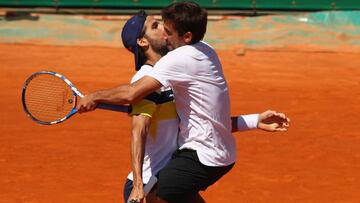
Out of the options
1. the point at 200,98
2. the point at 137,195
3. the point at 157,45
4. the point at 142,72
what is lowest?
the point at 137,195

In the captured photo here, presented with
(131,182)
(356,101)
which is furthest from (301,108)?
(131,182)

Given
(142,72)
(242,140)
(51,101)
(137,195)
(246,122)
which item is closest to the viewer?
(137,195)

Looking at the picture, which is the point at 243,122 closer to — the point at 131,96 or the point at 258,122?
the point at 258,122

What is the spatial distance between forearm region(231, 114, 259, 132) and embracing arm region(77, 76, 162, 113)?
793 mm

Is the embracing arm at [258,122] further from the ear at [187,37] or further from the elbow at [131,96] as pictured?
the elbow at [131,96]

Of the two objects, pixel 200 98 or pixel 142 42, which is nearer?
pixel 200 98

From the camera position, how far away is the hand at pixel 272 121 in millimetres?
5578

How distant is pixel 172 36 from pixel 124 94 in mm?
441

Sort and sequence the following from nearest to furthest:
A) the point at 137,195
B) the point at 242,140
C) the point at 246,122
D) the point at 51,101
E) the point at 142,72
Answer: the point at 137,195
the point at 142,72
the point at 246,122
the point at 51,101
the point at 242,140

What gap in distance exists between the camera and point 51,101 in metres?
6.33

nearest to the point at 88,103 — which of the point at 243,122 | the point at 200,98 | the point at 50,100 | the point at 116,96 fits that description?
the point at 116,96

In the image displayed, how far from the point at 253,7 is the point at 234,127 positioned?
11.8 meters

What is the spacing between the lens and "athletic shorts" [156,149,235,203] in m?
5.10

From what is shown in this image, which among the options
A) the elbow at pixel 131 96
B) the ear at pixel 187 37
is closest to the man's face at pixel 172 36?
the ear at pixel 187 37
